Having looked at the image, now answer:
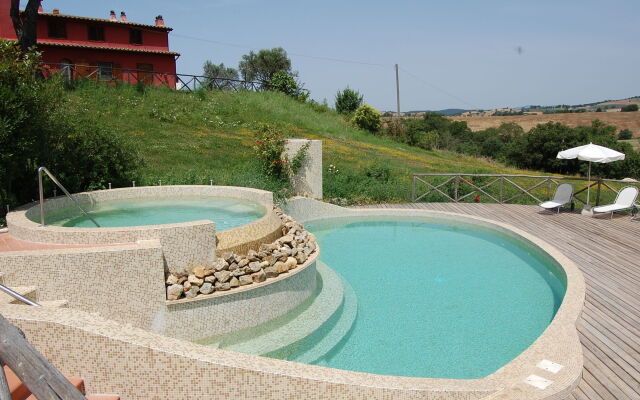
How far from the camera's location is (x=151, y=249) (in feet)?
18.5

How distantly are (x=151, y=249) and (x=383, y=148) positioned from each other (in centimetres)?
2126

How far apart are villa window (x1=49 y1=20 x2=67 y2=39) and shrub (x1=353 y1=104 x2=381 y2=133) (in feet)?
60.5

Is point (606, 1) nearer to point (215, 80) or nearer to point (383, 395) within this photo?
point (383, 395)

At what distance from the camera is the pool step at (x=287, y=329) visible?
5910mm

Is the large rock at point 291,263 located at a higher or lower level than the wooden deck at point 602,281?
higher

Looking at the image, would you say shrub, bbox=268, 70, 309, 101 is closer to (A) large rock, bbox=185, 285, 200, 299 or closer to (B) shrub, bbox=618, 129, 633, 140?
(A) large rock, bbox=185, 285, 200, 299

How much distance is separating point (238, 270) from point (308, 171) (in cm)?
711

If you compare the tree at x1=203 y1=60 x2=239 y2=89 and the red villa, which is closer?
the red villa

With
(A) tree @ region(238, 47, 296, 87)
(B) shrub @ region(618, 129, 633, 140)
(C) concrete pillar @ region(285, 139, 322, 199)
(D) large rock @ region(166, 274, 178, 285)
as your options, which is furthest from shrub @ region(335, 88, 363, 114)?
(B) shrub @ region(618, 129, 633, 140)

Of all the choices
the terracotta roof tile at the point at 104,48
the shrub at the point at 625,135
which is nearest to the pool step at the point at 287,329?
the terracotta roof tile at the point at 104,48

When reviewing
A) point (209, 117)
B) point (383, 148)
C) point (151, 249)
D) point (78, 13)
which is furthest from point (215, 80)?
point (151, 249)

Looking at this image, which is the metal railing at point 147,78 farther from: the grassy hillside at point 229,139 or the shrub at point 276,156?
the shrub at point 276,156

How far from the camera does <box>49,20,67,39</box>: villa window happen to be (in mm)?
27391

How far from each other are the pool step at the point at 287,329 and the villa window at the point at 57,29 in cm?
2779
